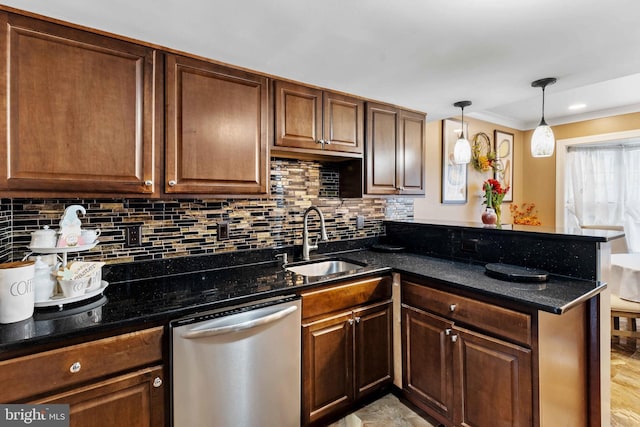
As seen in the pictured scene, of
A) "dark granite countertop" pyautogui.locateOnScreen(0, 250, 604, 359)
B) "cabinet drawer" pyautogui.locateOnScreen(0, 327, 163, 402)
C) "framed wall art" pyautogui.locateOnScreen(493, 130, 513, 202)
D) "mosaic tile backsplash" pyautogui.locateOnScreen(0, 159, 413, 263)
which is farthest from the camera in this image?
"framed wall art" pyautogui.locateOnScreen(493, 130, 513, 202)

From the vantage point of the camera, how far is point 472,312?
1.61 m

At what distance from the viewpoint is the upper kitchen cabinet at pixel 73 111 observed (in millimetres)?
1259

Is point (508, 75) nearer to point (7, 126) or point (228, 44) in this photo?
point (228, 44)

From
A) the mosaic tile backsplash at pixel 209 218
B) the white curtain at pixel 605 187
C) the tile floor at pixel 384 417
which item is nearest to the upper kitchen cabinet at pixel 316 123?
the mosaic tile backsplash at pixel 209 218

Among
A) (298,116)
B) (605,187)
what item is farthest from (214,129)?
(605,187)

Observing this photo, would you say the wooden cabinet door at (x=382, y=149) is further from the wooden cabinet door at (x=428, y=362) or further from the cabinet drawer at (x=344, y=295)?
the wooden cabinet door at (x=428, y=362)

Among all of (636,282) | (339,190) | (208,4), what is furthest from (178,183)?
(636,282)

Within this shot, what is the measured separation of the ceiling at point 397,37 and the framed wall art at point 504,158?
6.50ft

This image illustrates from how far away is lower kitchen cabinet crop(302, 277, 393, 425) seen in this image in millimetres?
1720

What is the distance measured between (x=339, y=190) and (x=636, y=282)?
2478 millimetres

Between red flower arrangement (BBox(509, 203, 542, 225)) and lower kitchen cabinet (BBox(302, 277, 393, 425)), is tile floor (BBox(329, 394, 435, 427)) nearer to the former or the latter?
lower kitchen cabinet (BBox(302, 277, 393, 425))

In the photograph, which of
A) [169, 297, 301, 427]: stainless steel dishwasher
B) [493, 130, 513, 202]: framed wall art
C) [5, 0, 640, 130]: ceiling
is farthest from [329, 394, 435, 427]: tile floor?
[493, 130, 513, 202]: framed wall art

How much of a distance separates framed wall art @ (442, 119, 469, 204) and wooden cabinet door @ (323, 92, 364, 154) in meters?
1.46

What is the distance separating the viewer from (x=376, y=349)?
2.00 meters
